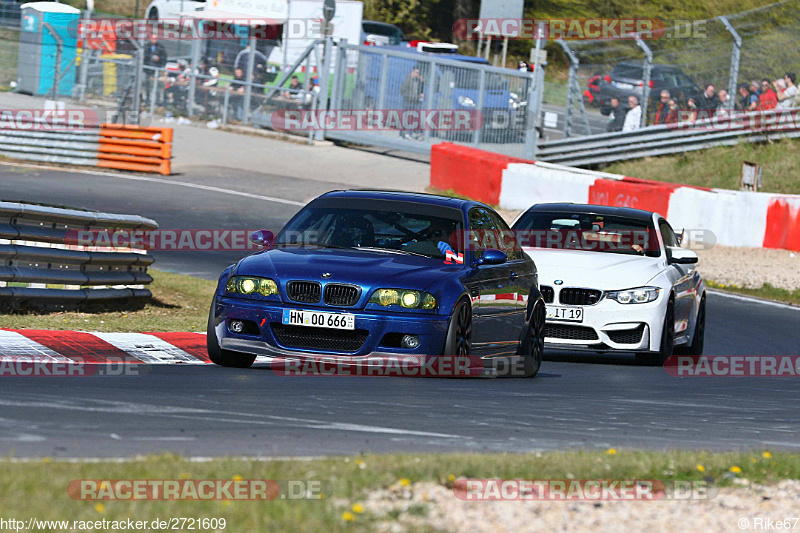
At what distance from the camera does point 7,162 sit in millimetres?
26094

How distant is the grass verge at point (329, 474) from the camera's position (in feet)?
14.6

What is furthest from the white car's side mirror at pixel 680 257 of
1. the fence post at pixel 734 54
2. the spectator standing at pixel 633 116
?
the spectator standing at pixel 633 116

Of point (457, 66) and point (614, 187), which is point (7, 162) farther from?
point (614, 187)

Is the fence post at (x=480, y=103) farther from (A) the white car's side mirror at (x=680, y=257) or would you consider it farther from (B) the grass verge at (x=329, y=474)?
(B) the grass verge at (x=329, y=474)

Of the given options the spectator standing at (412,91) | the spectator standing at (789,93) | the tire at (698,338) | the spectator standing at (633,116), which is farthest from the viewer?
the spectator standing at (412,91)

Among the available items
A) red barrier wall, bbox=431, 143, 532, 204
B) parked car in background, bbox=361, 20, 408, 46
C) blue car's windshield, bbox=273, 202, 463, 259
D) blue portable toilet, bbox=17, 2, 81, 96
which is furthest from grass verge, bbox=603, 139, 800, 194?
blue car's windshield, bbox=273, 202, 463, 259

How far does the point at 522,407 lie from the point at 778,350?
636cm

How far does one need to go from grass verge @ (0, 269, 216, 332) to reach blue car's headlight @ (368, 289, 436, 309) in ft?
10.8

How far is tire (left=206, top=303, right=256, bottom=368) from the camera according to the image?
8.96 metres

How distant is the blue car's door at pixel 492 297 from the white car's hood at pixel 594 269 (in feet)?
4.32

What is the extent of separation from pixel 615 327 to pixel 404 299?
3.38m

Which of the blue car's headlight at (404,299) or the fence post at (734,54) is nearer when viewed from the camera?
the blue car's headlight at (404,299)

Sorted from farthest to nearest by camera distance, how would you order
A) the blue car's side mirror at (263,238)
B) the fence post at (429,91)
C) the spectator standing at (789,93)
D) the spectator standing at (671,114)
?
the fence post at (429,91) < the spectator standing at (671,114) < the spectator standing at (789,93) < the blue car's side mirror at (263,238)

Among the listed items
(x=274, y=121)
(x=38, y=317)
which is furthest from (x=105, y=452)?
(x=274, y=121)
